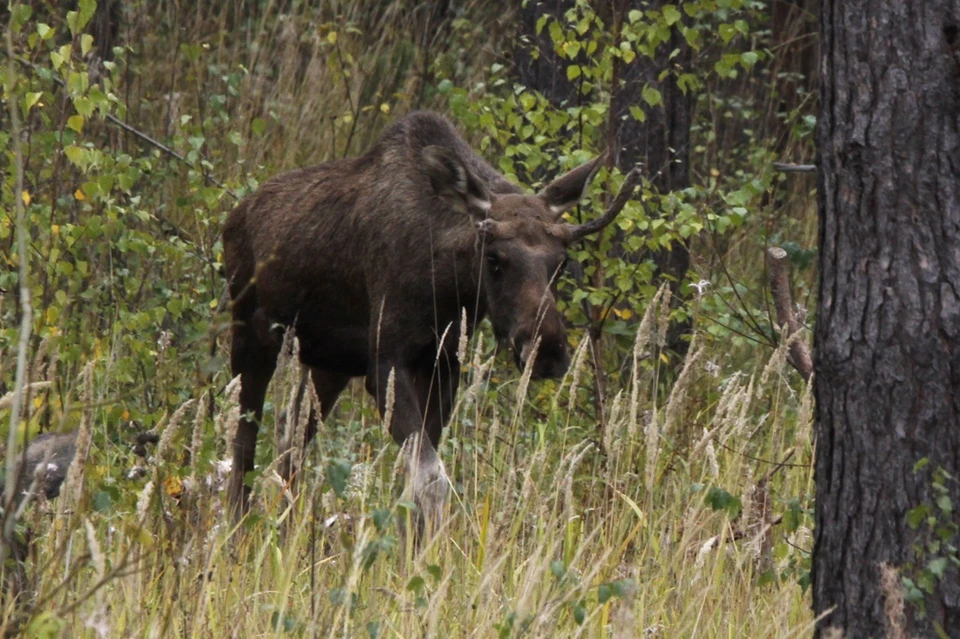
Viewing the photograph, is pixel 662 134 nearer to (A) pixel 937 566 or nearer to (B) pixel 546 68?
(B) pixel 546 68

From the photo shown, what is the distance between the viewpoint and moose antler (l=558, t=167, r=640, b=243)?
6.37m

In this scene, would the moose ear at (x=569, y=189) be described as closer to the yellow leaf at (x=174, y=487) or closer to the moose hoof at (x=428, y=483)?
the moose hoof at (x=428, y=483)

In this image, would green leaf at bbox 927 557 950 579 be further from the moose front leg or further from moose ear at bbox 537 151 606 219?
moose ear at bbox 537 151 606 219

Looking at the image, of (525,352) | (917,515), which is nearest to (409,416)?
(525,352)

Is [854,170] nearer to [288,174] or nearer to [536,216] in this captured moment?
[536,216]

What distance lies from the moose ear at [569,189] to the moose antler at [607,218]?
12 centimetres

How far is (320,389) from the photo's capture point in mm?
7875

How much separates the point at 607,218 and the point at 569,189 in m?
0.38

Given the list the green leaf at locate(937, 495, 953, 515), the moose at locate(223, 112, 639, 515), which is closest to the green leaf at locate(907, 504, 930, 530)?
the green leaf at locate(937, 495, 953, 515)

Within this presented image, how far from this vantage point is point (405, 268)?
22.1 ft

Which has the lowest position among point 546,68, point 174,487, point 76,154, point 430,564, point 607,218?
point 174,487

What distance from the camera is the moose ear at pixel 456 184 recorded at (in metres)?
6.64

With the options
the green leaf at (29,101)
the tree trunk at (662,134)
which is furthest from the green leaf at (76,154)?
the tree trunk at (662,134)

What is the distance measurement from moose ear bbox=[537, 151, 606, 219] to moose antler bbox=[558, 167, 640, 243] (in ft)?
0.41
